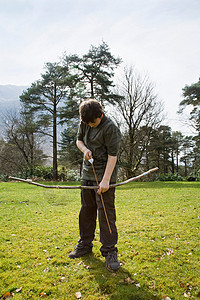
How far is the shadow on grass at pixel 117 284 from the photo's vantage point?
1997mm

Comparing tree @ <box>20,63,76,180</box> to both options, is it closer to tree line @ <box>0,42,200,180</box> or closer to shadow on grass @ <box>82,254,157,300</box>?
tree line @ <box>0,42,200,180</box>

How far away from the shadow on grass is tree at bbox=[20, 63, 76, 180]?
52.0ft

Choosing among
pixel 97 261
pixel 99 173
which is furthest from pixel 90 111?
pixel 97 261

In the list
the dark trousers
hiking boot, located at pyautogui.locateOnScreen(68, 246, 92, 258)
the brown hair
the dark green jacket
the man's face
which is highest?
the brown hair

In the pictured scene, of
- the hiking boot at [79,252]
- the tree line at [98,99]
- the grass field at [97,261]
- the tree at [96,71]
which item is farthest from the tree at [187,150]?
the hiking boot at [79,252]

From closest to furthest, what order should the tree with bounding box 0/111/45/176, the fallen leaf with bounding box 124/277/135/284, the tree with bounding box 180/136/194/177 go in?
1. the fallen leaf with bounding box 124/277/135/284
2. the tree with bounding box 0/111/45/176
3. the tree with bounding box 180/136/194/177

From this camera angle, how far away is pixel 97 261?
2648mm

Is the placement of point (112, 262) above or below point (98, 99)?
below

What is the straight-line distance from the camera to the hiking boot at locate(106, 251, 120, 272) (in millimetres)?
2398

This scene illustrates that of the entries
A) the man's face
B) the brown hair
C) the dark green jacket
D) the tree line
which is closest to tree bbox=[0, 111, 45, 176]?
the tree line

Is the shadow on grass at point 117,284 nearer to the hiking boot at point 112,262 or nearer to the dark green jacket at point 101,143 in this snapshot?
the hiking boot at point 112,262

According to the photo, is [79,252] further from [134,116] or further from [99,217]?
[134,116]

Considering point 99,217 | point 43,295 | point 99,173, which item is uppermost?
point 99,173

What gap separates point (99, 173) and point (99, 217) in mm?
507
